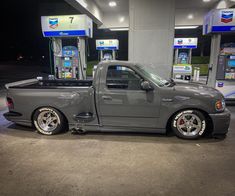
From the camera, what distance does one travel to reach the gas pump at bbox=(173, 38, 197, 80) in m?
9.56

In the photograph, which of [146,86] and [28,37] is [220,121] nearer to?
[146,86]

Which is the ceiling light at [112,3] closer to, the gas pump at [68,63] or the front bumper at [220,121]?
the gas pump at [68,63]

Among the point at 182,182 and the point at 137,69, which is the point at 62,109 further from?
the point at 182,182

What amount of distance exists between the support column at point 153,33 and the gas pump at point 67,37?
2.18 metres

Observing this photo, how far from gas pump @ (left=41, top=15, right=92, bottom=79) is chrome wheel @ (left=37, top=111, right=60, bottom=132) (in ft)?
12.7

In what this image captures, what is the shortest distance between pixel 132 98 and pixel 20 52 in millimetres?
45595

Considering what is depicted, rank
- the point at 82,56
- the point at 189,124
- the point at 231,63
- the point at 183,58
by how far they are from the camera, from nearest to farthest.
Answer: the point at 189,124, the point at 231,63, the point at 82,56, the point at 183,58

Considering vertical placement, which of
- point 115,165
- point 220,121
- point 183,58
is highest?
point 183,58

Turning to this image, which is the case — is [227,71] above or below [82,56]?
below

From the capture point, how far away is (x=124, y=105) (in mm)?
3877

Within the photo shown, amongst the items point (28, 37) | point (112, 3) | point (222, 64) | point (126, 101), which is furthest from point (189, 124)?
point (28, 37)

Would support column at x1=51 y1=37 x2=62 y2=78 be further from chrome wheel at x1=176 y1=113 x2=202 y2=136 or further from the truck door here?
chrome wheel at x1=176 y1=113 x2=202 y2=136

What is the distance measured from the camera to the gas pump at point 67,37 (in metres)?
7.27

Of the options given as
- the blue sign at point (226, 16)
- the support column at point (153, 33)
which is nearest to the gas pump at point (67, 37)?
the support column at point (153, 33)
